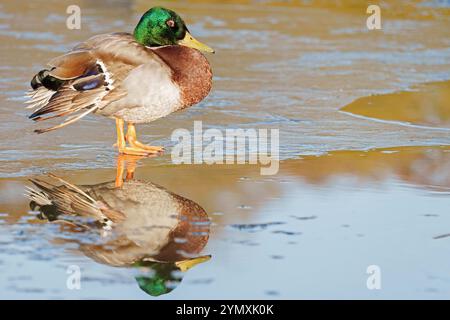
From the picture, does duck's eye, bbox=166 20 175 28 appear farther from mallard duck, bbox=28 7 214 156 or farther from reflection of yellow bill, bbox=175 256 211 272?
reflection of yellow bill, bbox=175 256 211 272

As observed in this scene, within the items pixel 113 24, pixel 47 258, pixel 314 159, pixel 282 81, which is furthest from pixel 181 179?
pixel 113 24

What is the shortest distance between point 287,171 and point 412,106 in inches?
92.0

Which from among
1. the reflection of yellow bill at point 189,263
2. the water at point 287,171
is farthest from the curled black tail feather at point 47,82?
the reflection of yellow bill at point 189,263

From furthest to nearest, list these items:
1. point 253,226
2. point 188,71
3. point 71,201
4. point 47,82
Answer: point 47,82
point 188,71
point 71,201
point 253,226

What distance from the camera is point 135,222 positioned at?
→ 432 centimetres

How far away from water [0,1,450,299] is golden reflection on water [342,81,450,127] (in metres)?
0.02

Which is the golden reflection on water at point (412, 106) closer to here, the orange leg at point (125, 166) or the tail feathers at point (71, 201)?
the orange leg at point (125, 166)

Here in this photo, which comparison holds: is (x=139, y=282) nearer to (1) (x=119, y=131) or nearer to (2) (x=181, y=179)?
(2) (x=181, y=179)

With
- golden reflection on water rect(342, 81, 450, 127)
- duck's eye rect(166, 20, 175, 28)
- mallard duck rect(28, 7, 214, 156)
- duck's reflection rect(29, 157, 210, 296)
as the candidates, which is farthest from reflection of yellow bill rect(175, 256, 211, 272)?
golden reflection on water rect(342, 81, 450, 127)

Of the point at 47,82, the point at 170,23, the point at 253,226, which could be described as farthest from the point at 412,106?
the point at 253,226

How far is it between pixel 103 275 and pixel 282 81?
4.70m

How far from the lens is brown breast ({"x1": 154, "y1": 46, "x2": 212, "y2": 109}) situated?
5.56 m

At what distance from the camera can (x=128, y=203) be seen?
4.63 m

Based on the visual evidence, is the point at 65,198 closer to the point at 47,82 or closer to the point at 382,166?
the point at 47,82
